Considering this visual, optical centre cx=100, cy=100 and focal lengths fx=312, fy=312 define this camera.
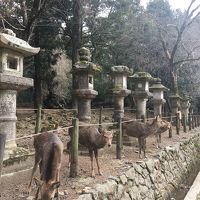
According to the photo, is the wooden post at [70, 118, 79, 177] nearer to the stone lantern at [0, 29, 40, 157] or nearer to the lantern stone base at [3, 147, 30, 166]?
the lantern stone base at [3, 147, 30, 166]

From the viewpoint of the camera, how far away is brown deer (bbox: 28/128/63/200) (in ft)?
15.1

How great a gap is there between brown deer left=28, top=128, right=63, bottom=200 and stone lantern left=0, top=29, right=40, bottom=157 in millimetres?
1044

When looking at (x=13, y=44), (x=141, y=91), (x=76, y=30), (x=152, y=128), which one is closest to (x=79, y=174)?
(x=13, y=44)

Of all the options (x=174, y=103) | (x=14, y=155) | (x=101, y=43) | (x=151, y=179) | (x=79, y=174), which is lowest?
(x=151, y=179)

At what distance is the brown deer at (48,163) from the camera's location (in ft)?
15.1

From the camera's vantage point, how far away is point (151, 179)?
855 centimetres

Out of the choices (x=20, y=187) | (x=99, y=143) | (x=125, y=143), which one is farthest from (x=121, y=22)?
(x=20, y=187)

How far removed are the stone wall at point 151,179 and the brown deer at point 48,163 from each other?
787 millimetres

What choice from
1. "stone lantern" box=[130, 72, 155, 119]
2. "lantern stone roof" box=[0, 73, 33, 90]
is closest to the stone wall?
"stone lantern" box=[130, 72, 155, 119]

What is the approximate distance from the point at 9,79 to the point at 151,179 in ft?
15.3

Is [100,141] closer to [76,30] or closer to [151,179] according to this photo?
[151,179]

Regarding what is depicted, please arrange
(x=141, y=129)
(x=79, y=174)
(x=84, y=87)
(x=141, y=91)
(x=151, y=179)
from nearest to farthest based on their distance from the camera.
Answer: (x=79, y=174)
(x=151, y=179)
(x=141, y=129)
(x=84, y=87)
(x=141, y=91)

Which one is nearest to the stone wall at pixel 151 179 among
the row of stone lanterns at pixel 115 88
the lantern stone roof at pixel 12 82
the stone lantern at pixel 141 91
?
the row of stone lanterns at pixel 115 88

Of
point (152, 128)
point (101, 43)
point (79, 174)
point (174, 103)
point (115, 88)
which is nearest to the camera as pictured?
point (79, 174)
